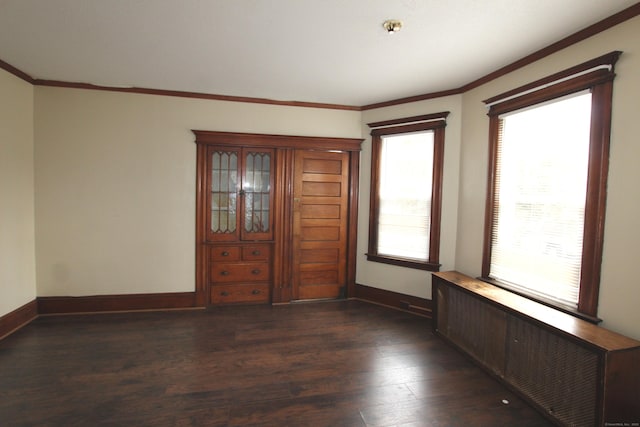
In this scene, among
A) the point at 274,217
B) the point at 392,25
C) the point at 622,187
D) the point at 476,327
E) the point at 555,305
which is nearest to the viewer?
the point at 622,187

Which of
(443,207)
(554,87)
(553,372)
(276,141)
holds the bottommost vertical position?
(553,372)

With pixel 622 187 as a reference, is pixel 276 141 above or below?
above

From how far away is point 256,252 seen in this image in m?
4.29

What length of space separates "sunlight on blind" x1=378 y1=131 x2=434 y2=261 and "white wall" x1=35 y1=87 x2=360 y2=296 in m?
1.94

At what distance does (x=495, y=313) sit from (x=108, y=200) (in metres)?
4.34

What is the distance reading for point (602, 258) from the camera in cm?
226

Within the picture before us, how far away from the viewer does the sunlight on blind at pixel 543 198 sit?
8.09ft

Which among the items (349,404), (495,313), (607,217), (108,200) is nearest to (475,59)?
(607,217)

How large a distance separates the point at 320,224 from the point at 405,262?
1250mm

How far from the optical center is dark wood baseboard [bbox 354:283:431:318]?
12.9 feet

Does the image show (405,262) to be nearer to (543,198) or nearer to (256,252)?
(543,198)

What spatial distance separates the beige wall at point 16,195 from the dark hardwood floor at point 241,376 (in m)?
0.47

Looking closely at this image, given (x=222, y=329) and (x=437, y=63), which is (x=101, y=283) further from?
(x=437, y=63)

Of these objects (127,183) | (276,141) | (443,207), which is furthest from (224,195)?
(443,207)
